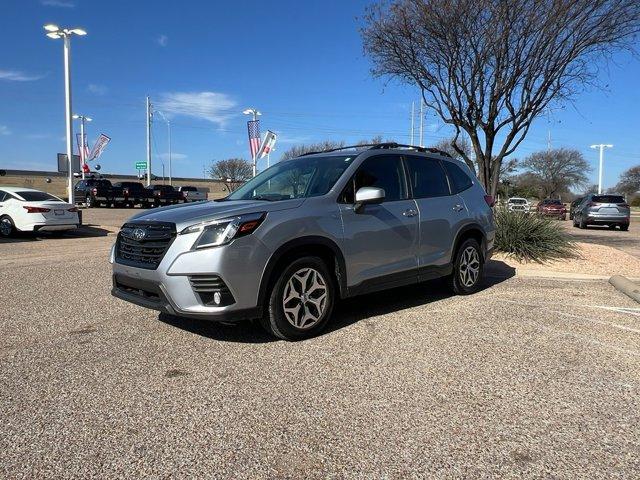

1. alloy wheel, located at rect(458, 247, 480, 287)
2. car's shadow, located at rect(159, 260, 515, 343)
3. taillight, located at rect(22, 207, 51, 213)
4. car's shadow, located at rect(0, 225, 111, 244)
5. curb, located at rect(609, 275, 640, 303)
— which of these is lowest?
car's shadow, located at rect(159, 260, 515, 343)

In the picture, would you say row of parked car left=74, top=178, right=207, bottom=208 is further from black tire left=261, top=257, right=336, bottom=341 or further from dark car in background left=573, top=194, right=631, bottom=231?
black tire left=261, top=257, right=336, bottom=341

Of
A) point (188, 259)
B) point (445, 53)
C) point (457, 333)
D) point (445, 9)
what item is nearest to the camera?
point (188, 259)

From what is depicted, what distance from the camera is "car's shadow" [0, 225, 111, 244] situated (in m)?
14.6

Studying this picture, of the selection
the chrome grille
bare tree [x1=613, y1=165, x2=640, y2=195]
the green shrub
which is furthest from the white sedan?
bare tree [x1=613, y1=165, x2=640, y2=195]

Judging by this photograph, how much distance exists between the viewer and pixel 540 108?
43.5 ft

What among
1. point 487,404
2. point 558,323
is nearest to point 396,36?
point 558,323

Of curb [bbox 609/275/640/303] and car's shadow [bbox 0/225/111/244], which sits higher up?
car's shadow [bbox 0/225/111/244]

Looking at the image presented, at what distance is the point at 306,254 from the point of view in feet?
16.1

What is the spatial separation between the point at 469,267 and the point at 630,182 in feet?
317

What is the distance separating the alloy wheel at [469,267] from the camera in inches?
271

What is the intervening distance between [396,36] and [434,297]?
800 cm

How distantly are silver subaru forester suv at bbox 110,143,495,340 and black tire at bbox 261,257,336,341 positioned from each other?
0.01 meters

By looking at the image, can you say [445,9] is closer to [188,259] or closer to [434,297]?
[434,297]

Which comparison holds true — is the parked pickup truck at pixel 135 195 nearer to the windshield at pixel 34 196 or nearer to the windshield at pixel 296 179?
the windshield at pixel 34 196
